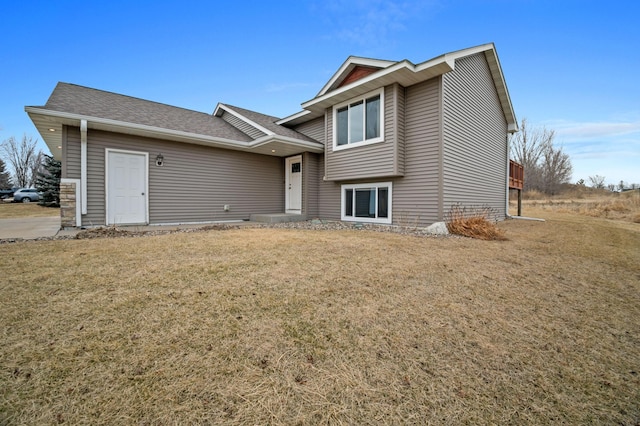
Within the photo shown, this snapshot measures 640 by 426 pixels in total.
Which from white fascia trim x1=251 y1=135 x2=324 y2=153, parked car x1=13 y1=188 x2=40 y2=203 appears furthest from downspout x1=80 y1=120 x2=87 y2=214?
parked car x1=13 y1=188 x2=40 y2=203

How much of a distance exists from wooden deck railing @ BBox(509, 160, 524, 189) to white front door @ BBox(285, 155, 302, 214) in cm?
1018

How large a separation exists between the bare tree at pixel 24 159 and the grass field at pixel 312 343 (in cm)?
4662

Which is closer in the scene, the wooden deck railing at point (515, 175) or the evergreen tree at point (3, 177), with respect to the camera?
the wooden deck railing at point (515, 175)

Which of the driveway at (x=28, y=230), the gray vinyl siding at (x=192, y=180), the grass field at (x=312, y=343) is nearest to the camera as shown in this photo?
the grass field at (x=312, y=343)

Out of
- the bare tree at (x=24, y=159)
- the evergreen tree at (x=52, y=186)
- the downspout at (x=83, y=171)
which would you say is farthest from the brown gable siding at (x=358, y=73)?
the bare tree at (x=24, y=159)

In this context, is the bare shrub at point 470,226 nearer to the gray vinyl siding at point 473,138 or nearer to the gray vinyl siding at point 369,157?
the gray vinyl siding at point 473,138

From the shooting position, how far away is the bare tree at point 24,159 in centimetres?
3372

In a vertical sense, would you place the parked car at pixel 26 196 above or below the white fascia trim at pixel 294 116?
below

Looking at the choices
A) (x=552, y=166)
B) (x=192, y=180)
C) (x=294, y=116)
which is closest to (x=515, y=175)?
(x=294, y=116)

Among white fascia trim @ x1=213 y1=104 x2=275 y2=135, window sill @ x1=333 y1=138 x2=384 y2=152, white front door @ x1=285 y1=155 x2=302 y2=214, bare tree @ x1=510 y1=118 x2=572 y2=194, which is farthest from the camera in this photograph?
bare tree @ x1=510 y1=118 x2=572 y2=194

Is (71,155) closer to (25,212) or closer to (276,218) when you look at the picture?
(276,218)

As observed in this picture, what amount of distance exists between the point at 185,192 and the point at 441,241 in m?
7.85

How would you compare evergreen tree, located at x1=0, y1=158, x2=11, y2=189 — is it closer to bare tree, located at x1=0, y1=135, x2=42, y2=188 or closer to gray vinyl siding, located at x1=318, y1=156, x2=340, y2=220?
bare tree, located at x1=0, y1=135, x2=42, y2=188

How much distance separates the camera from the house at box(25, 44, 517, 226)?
691cm
